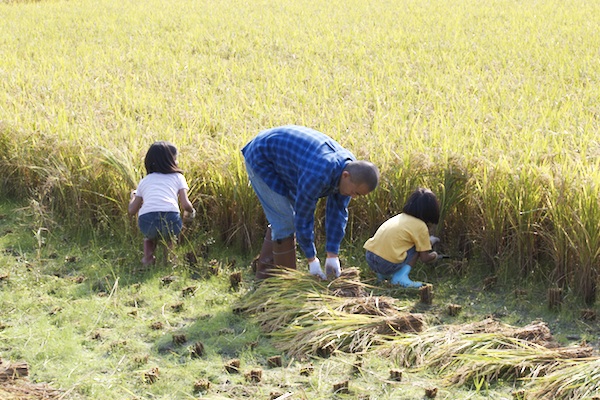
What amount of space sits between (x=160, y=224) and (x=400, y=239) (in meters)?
1.33

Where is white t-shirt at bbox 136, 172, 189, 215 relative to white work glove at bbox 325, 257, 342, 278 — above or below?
above

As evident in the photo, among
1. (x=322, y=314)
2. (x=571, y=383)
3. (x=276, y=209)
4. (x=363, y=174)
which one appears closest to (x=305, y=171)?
(x=363, y=174)

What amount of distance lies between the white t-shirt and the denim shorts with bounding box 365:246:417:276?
112 centimetres

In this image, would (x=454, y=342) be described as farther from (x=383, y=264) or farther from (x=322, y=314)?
(x=383, y=264)

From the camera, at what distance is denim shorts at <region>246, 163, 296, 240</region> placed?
4.06 meters

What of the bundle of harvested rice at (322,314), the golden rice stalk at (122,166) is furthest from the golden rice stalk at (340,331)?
the golden rice stalk at (122,166)

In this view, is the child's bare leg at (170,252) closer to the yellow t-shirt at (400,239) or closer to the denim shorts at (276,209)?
the denim shorts at (276,209)

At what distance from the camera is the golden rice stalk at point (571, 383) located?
2873mm

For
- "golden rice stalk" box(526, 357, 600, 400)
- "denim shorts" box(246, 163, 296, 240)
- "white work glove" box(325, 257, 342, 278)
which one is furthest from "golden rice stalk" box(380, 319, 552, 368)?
"denim shorts" box(246, 163, 296, 240)

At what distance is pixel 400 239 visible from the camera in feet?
13.3

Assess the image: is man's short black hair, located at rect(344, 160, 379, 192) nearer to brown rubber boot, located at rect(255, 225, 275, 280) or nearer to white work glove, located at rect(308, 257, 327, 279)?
white work glove, located at rect(308, 257, 327, 279)

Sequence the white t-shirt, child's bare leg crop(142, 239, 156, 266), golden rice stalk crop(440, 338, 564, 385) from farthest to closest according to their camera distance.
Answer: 1. child's bare leg crop(142, 239, 156, 266)
2. the white t-shirt
3. golden rice stalk crop(440, 338, 564, 385)

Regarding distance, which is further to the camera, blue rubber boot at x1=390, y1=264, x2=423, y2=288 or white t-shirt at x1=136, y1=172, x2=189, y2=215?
white t-shirt at x1=136, y1=172, x2=189, y2=215

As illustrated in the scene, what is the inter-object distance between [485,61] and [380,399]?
6003 mm
